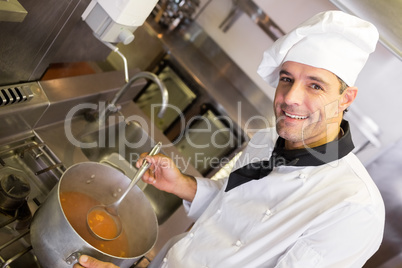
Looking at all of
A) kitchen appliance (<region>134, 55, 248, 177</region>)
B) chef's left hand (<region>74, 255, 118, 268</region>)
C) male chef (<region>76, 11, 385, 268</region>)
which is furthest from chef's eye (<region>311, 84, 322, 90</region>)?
kitchen appliance (<region>134, 55, 248, 177</region>)

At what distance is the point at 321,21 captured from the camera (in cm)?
111

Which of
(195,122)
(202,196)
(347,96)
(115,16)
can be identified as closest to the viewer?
(347,96)

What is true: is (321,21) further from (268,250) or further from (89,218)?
(89,218)

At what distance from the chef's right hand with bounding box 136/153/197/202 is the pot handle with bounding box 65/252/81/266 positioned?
516mm

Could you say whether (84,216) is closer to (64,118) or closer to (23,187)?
(23,187)

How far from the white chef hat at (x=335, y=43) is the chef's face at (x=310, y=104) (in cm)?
3

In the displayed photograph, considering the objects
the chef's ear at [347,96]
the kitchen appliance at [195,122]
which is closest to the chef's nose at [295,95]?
the chef's ear at [347,96]

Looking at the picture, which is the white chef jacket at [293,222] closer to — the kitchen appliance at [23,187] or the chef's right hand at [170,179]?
the chef's right hand at [170,179]

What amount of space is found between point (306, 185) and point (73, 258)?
0.74 metres

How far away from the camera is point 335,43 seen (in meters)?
1.12

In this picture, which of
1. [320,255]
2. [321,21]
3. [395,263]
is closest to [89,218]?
[320,255]

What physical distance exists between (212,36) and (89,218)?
203 centimetres

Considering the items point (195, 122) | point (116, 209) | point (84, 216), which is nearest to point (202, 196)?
point (116, 209)

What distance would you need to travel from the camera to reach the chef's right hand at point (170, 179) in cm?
139
